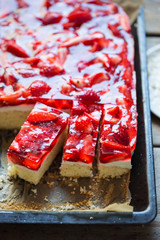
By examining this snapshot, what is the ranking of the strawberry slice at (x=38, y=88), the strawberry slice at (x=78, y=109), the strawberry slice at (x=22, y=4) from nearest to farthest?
the strawberry slice at (x=78, y=109), the strawberry slice at (x=38, y=88), the strawberry slice at (x=22, y=4)

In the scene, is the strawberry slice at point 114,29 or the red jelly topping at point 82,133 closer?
the red jelly topping at point 82,133

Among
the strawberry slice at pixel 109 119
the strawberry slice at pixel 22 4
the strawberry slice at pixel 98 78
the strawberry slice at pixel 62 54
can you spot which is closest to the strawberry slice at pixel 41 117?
the strawberry slice at pixel 109 119

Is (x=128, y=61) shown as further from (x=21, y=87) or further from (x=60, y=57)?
(x=21, y=87)

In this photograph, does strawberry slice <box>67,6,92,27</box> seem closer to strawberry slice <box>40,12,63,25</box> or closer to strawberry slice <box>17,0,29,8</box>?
strawberry slice <box>40,12,63,25</box>

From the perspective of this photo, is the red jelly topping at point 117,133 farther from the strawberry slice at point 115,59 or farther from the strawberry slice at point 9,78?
the strawberry slice at point 9,78

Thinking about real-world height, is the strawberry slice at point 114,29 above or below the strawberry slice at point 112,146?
above

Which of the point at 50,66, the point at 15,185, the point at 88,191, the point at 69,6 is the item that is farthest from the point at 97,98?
the point at 69,6

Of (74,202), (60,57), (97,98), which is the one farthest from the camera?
(60,57)
